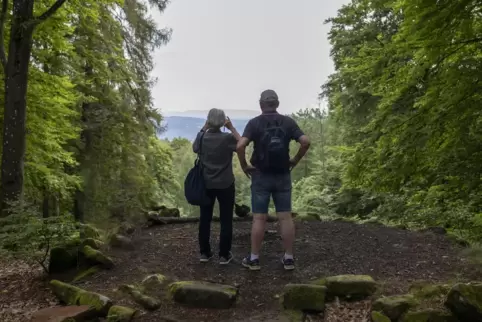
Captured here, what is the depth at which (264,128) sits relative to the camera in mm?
4992

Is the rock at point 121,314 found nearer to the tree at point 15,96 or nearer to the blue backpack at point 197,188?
the blue backpack at point 197,188

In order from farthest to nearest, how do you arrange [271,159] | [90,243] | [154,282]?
[90,243] < [271,159] < [154,282]

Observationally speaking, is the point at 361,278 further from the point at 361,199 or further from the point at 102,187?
the point at 361,199

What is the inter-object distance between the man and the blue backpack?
23.5 inches

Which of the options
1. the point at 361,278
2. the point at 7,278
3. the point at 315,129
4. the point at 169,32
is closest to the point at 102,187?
the point at 169,32

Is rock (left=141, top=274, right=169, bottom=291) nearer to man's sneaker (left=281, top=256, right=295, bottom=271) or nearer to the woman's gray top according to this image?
the woman's gray top

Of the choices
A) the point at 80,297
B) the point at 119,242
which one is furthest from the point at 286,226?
the point at 119,242

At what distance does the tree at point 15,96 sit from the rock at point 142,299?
3130 mm

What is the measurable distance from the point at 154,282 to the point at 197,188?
1.21 meters

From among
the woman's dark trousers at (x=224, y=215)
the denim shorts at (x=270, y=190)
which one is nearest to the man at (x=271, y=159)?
the denim shorts at (x=270, y=190)

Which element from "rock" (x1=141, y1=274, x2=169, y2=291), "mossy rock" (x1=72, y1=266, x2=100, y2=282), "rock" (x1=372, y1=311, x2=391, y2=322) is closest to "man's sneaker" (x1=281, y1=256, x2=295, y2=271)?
"rock" (x1=141, y1=274, x2=169, y2=291)

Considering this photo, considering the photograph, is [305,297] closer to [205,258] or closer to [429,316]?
[429,316]

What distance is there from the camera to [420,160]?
6.95 m

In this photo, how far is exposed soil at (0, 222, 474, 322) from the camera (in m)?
4.14
